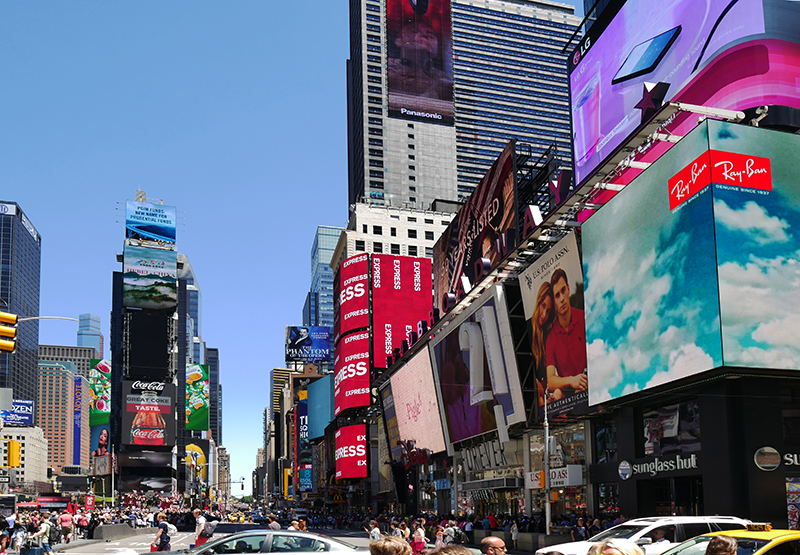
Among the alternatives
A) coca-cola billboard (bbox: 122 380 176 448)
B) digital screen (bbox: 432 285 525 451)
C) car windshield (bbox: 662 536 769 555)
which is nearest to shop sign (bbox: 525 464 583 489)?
digital screen (bbox: 432 285 525 451)

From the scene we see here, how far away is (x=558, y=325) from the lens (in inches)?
1527

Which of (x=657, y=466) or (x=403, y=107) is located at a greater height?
(x=403, y=107)

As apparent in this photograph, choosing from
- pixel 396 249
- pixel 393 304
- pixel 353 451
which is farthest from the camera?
pixel 396 249

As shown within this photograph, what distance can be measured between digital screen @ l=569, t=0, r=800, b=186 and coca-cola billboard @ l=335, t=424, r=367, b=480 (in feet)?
192

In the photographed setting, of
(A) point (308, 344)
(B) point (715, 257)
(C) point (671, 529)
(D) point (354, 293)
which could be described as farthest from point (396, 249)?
(C) point (671, 529)

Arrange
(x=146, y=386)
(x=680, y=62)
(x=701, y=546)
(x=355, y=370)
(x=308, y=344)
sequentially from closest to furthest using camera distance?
1. (x=701, y=546)
2. (x=680, y=62)
3. (x=355, y=370)
4. (x=146, y=386)
5. (x=308, y=344)

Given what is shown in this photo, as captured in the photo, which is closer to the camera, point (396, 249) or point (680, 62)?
point (680, 62)

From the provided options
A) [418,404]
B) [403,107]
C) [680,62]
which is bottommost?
[418,404]

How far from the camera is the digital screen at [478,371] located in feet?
147

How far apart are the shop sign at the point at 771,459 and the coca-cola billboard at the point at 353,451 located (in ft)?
235

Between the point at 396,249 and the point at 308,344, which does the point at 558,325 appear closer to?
the point at 396,249

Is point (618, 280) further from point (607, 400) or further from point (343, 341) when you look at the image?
point (343, 341)

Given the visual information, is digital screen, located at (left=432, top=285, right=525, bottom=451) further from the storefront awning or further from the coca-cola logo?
the coca-cola logo

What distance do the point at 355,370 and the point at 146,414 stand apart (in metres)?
77.0
